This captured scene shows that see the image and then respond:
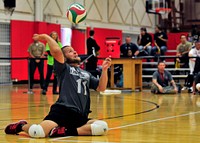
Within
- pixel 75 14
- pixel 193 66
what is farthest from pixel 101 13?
pixel 75 14

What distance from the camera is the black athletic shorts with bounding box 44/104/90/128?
6586 mm

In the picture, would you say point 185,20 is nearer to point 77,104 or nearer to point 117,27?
point 117,27

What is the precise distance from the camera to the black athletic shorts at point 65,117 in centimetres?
659

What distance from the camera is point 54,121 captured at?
6.61 metres

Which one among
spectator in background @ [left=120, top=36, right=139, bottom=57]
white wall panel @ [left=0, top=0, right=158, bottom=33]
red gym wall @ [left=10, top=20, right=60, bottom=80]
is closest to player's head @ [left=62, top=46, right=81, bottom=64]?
spectator in background @ [left=120, top=36, right=139, bottom=57]

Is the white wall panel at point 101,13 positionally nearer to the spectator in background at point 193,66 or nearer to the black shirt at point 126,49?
the black shirt at point 126,49

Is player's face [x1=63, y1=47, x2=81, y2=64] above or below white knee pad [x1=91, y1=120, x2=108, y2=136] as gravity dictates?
above

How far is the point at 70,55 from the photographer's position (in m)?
6.86

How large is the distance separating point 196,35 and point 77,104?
1809 centimetres

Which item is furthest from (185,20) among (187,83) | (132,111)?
(132,111)

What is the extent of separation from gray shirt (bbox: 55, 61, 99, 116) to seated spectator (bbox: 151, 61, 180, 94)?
31.9ft

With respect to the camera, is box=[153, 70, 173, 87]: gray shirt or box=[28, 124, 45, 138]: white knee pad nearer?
box=[28, 124, 45, 138]: white knee pad

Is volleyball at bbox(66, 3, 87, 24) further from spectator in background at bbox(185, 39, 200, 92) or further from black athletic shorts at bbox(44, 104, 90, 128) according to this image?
A: spectator in background at bbox(185, 39, 200, 92)

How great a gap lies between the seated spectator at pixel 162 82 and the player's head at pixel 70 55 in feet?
31.7
